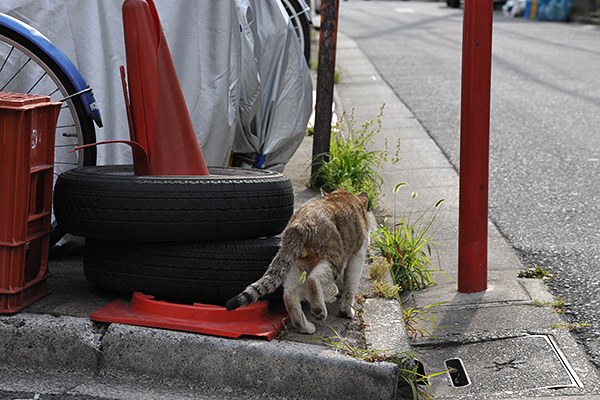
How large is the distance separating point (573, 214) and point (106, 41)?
10.5ft

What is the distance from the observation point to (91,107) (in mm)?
4293

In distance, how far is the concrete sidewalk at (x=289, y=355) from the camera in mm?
→ 3367

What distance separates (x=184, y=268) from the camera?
371cm

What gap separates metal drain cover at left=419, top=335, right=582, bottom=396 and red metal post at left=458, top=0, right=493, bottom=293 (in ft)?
1.85

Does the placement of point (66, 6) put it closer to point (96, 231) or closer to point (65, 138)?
point (65, 138)

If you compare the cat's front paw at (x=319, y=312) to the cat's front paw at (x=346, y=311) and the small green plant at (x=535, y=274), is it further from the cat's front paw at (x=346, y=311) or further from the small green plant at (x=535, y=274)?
the small green plant at (x=535, y=274)

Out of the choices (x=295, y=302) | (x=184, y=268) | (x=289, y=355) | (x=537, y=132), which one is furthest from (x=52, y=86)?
(x=537, y=132)

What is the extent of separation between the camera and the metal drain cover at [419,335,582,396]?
3.63 metres

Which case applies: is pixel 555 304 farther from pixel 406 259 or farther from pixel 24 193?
pixel 24 193

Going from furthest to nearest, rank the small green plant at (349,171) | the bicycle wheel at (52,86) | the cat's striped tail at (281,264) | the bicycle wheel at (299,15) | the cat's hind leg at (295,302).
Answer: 1. the bicycle wheel at (299,15)
2. the small green plant at (349,171)
3. the bicycle wheel at (52,86)
4. the cat's hind leg at (295,302)
5. the cat's striped tail at (281,264)

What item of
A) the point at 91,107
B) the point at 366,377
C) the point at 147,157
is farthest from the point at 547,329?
the point at 91,107

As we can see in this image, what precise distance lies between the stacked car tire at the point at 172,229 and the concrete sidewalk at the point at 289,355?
241 mm

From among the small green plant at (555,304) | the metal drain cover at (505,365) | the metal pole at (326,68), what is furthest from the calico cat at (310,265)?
the metal pole at (326,68)

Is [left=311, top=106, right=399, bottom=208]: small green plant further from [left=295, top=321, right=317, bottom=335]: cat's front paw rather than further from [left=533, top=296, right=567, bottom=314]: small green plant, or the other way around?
[left=295, top=321, right=317, bottom=335]: cat's front paw
